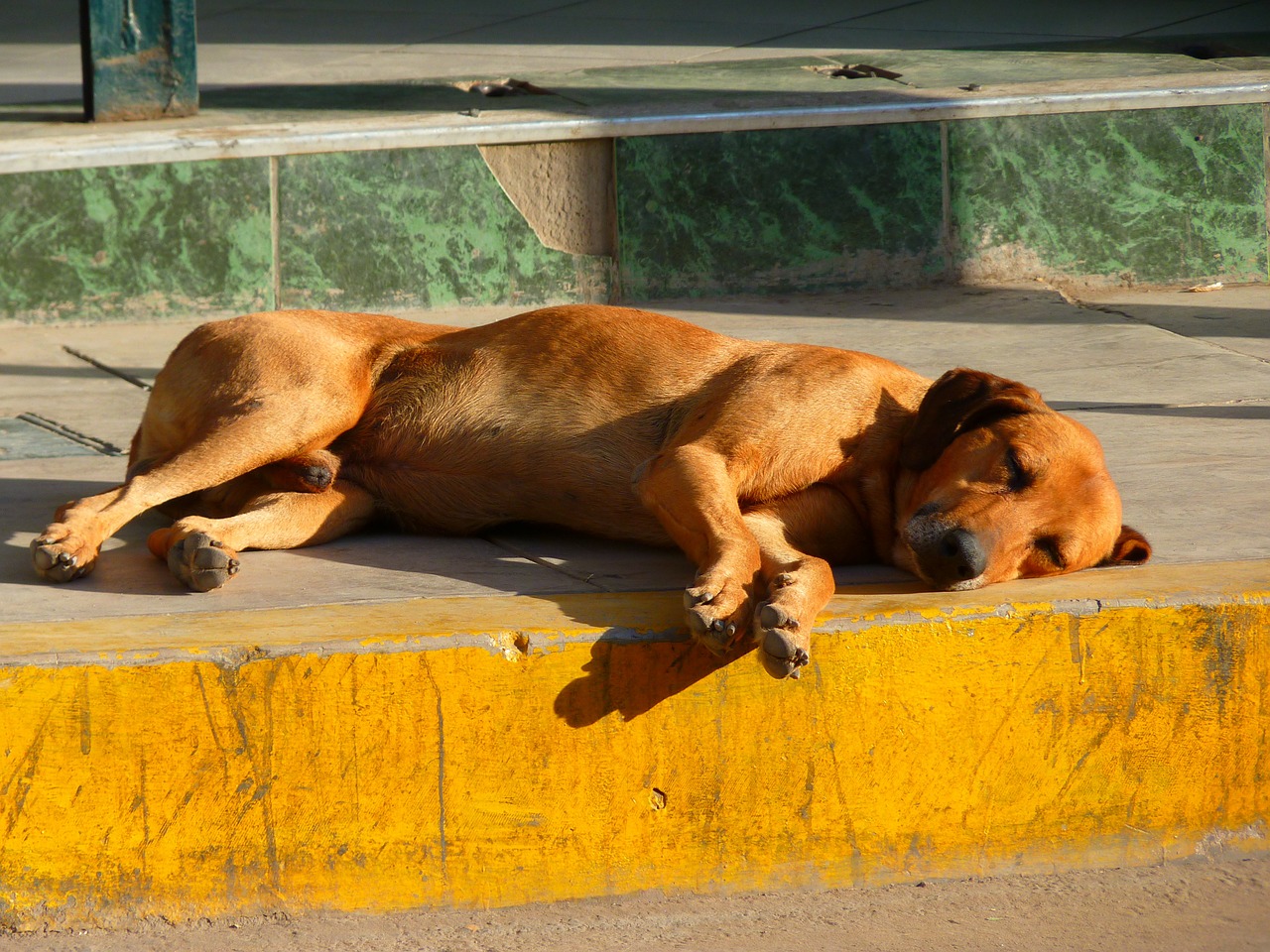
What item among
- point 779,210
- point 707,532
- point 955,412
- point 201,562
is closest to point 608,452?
point 707,532

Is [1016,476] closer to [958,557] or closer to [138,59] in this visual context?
[958,557]

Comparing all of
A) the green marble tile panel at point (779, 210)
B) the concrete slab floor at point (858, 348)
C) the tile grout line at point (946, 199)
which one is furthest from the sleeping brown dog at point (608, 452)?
the tile grout line at point (946, 199)

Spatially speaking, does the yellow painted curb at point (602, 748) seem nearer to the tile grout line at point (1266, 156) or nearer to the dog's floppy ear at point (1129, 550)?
the dog's floppy ear at point (1129, 550)

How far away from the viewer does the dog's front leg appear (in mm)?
3537

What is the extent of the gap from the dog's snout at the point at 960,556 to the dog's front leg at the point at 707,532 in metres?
0.48

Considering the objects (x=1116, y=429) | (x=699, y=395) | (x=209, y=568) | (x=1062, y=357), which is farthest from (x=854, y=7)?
(x=209, y=568)

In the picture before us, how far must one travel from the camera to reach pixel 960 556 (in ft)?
12.9

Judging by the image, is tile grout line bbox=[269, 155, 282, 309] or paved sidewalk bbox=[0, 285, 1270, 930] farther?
tile grout line bbox=[269, 155, 282, 309]

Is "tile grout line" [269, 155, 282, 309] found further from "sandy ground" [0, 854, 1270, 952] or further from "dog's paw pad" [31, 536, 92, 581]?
"sandy ground" [0, 854, 1270, 952]

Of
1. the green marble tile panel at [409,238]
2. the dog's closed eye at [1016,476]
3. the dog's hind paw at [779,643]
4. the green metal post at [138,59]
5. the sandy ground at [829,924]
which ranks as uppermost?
the green metal post at [138,59]

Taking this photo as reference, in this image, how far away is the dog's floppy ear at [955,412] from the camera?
4238 millimetres

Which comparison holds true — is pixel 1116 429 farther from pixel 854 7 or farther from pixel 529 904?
pixel 854 7

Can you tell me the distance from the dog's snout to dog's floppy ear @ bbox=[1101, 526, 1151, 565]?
0.46 m

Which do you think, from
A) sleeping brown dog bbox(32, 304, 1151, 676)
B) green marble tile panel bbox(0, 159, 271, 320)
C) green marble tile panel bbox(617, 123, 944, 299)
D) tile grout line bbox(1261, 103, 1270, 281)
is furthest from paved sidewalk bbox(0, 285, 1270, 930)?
tile grout line bbox(1261, 103, 1270, 281)
